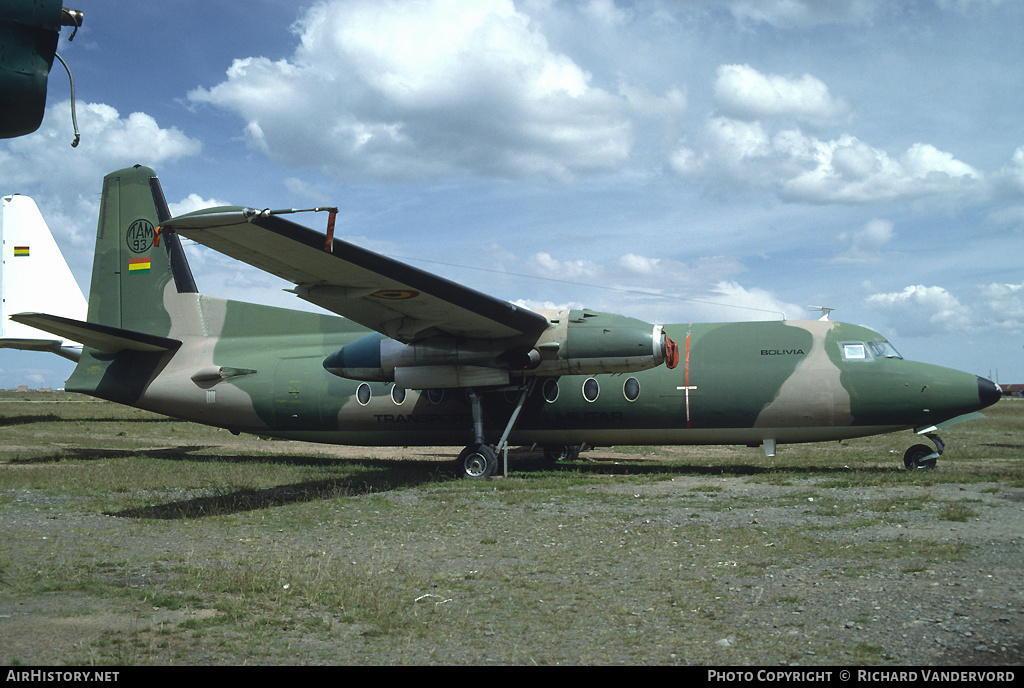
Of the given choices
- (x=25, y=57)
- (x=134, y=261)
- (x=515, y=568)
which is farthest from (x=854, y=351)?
(x=134, y=261)

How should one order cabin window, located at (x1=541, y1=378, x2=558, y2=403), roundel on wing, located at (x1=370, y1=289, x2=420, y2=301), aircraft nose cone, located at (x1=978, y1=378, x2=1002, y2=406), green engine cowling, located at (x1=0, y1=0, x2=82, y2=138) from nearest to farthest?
green engine cowling, located at (x1=0, y1=0, x2=82, y2=138), roundel on wing, located at (x1=370, y1=289, x2=420, y2=301), aircraft nose cone, located at (x1=978, y1=378, x2=1002, y2=406), cabin window, located at (x1=541, y1=378, x2=558, y2=403)

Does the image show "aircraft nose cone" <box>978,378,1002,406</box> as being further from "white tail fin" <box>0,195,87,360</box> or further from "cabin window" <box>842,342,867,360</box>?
"white tail fin" <box>0,195,87,360</box>

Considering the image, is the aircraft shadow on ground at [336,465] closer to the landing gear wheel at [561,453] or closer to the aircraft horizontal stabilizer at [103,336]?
the landing gear wheel at [561,453]

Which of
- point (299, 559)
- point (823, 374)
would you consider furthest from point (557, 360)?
point (299, 559)

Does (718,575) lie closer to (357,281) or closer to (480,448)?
(357,281)

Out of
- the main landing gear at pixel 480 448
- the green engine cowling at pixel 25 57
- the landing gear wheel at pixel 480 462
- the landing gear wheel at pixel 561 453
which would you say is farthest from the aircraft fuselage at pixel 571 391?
the green engine cowling at pixel 25 57

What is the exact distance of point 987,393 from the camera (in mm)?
15039

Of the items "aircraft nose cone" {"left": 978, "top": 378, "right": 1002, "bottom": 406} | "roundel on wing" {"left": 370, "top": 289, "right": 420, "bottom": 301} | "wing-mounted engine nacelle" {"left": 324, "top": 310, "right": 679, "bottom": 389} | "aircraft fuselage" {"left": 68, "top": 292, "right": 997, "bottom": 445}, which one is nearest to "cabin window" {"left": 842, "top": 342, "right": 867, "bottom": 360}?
"aircraft fuselage" {"left": 68, "top": 292, "right": 997, "bottom": 445}

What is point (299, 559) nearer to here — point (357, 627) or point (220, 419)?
point (357, 627)

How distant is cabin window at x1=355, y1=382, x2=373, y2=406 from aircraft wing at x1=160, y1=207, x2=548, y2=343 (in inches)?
122

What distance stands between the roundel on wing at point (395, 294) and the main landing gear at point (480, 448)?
356 centimetres

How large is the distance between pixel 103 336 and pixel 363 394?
22.0 feet

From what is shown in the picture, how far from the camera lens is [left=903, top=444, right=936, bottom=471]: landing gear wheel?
15242 millimetres
